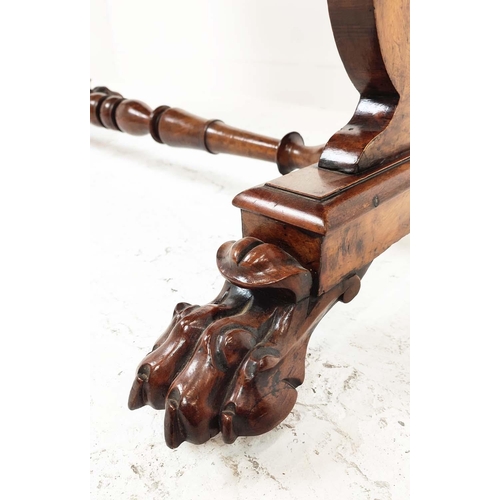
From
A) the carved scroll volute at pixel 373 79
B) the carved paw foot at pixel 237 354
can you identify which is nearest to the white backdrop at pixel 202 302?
the carved paw foot at pixel 237 354

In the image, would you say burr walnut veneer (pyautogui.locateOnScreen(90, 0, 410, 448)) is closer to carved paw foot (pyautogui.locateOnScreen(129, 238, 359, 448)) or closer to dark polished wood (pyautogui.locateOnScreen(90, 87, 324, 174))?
carved paw foot (pyautogui.locateOnScreen(129, 238, 359, 448))

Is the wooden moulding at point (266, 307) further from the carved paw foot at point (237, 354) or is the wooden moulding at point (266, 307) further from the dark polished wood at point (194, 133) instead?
the dark polished wood at point (194, 133)

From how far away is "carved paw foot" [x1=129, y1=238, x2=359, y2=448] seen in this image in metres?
A: 0.45

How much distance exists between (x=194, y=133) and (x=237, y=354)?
716 millimetres

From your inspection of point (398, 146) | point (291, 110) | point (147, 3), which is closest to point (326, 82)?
point (291, 110)

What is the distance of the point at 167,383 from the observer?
18.7 inches

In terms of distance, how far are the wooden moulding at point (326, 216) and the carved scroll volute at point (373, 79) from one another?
0.02 meters

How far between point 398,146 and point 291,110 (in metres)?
1.04

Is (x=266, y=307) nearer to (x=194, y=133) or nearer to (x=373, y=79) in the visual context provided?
(x=373, y=79)

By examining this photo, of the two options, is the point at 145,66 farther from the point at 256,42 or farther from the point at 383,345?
the point at 383,345

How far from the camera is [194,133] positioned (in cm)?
112

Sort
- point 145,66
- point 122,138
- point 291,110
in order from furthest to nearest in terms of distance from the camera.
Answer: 1. point 145,66
2. point 291,110
3. point 122,138

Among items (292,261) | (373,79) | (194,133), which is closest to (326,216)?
(292,261)

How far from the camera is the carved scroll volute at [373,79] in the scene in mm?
608
